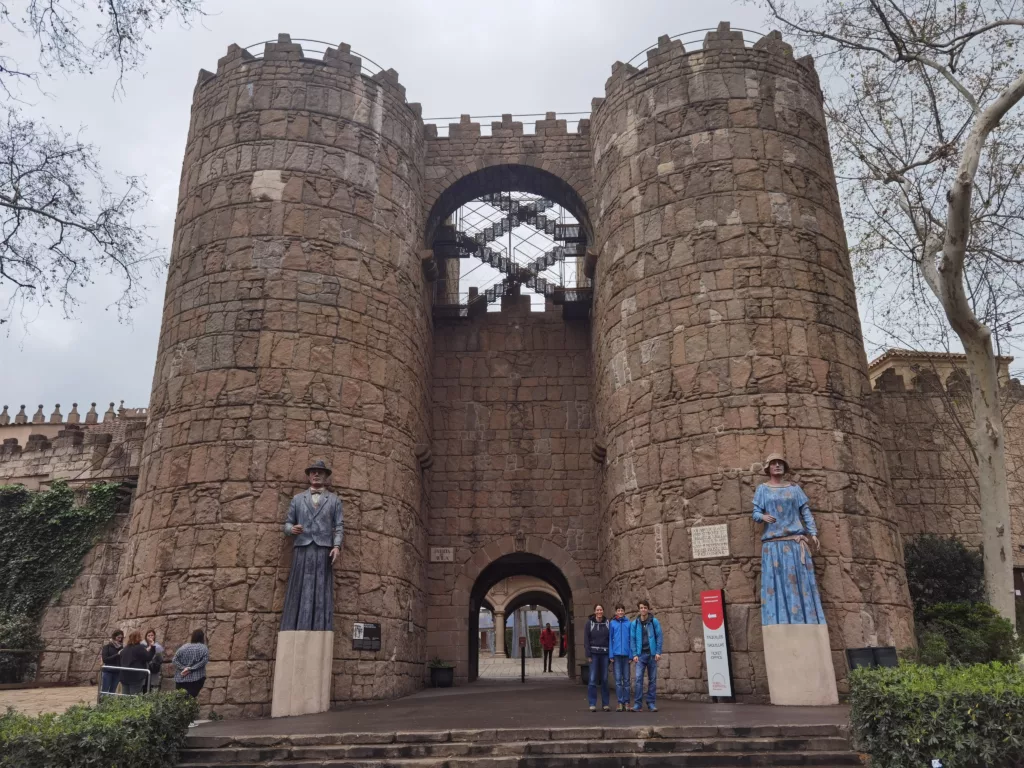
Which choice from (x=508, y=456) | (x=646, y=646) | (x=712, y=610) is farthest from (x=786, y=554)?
(x=508, y=456)

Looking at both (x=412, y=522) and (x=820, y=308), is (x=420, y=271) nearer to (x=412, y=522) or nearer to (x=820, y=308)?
(x=412, y=522)

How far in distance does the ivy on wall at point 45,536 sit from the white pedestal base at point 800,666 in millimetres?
15163

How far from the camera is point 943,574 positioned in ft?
50.5

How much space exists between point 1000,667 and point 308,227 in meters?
11.8

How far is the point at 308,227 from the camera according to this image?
1390cm

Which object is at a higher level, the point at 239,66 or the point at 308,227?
the point at 239,66

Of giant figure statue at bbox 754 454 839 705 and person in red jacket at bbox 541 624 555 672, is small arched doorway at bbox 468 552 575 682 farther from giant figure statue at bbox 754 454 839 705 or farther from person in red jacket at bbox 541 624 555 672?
giant figure statue at bbox 754 454 839 705

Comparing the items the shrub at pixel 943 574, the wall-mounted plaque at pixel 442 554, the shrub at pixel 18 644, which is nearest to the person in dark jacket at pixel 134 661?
the wall-mounted plaque at pixel 442 554

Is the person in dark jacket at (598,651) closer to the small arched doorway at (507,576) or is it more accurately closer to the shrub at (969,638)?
the shrub at (969,638)

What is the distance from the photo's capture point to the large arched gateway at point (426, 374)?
1207 cm

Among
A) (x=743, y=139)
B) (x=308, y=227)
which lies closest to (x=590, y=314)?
(x=743, y=139)

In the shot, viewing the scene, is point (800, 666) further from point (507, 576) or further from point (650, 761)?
point (507, 576)

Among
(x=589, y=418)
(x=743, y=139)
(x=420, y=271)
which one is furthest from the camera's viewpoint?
(x=589, y=418)

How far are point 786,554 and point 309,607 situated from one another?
7053 millimetres
